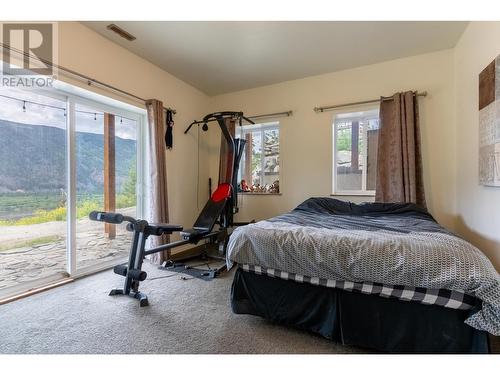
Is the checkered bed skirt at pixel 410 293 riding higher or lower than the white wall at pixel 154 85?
lower

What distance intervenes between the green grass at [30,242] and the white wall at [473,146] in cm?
382

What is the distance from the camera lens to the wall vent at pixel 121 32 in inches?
89.7

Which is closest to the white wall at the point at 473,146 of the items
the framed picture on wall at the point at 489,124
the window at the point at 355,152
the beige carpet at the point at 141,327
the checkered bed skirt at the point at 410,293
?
the framed picture on wall at the point at 489,124

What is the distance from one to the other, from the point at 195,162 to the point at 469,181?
3370 millimetres

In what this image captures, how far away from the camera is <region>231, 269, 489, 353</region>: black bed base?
1176mm

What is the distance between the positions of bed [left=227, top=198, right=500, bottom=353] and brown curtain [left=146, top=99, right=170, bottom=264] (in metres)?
1.55

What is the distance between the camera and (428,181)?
275 cm

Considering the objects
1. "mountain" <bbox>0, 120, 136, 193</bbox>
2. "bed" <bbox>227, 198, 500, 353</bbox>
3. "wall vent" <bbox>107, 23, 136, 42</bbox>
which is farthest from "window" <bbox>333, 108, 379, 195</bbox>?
"mountain" <bbox>0, 120, 136, 193</bbox>

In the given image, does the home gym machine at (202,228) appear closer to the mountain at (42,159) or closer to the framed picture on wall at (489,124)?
the mountain at (42,159)

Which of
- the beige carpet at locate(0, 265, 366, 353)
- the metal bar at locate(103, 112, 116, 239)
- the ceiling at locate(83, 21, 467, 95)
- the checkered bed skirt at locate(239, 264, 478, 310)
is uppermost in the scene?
the ceiling at locate(83, 21, 467, 95)

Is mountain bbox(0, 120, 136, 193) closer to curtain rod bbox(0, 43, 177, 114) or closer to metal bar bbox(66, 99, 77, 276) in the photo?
metal bar bbox(66, 99, 77, 276)

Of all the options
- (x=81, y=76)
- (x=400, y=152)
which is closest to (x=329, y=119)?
(x=400, y=152)

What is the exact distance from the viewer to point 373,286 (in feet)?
4.22
